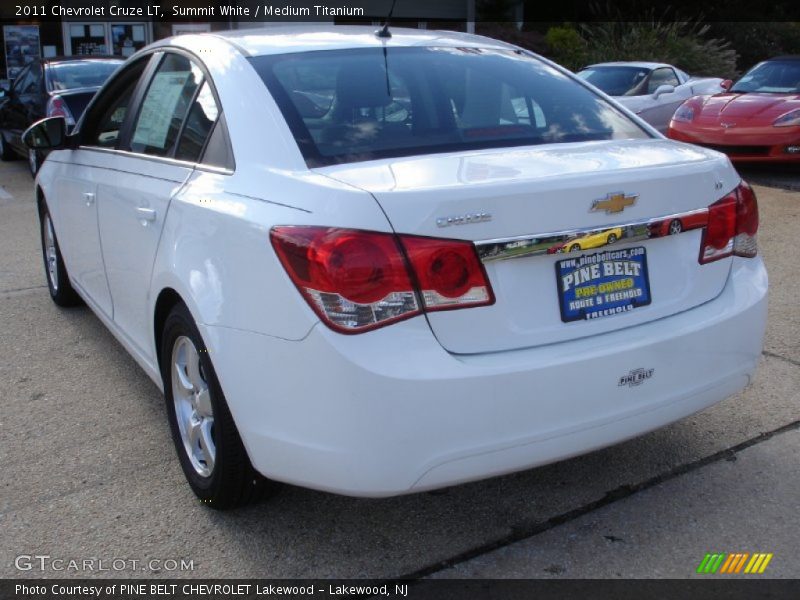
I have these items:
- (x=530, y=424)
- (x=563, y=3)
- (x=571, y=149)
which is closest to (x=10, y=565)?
(x=530, y=424)

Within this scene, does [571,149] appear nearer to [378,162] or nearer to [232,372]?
[378,162]

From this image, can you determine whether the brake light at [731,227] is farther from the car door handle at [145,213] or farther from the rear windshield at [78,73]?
the rear windshield at [78,73]

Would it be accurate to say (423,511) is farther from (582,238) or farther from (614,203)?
(614,203)

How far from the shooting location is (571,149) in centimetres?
299

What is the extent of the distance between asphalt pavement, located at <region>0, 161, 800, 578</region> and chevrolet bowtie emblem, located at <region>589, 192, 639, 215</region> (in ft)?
3.54

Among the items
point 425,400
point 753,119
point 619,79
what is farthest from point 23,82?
point 425,400

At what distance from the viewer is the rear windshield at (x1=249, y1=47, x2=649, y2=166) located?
2943 mm

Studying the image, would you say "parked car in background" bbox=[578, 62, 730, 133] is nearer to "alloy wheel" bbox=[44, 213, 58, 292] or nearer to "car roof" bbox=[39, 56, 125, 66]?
"car roof" bbox=[39, 56, 125, 66]

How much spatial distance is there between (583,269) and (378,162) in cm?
70

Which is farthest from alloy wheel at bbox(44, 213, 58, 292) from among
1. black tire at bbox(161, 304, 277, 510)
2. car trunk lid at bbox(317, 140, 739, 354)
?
car trunk lid at bbox(317, 140, 739, 354)

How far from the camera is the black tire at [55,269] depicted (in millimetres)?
5352

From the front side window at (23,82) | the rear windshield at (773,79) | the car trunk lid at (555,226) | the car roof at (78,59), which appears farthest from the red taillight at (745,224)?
the front side window at (23,82)

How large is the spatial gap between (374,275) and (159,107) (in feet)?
5.94

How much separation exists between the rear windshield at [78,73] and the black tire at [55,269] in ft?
17.8
